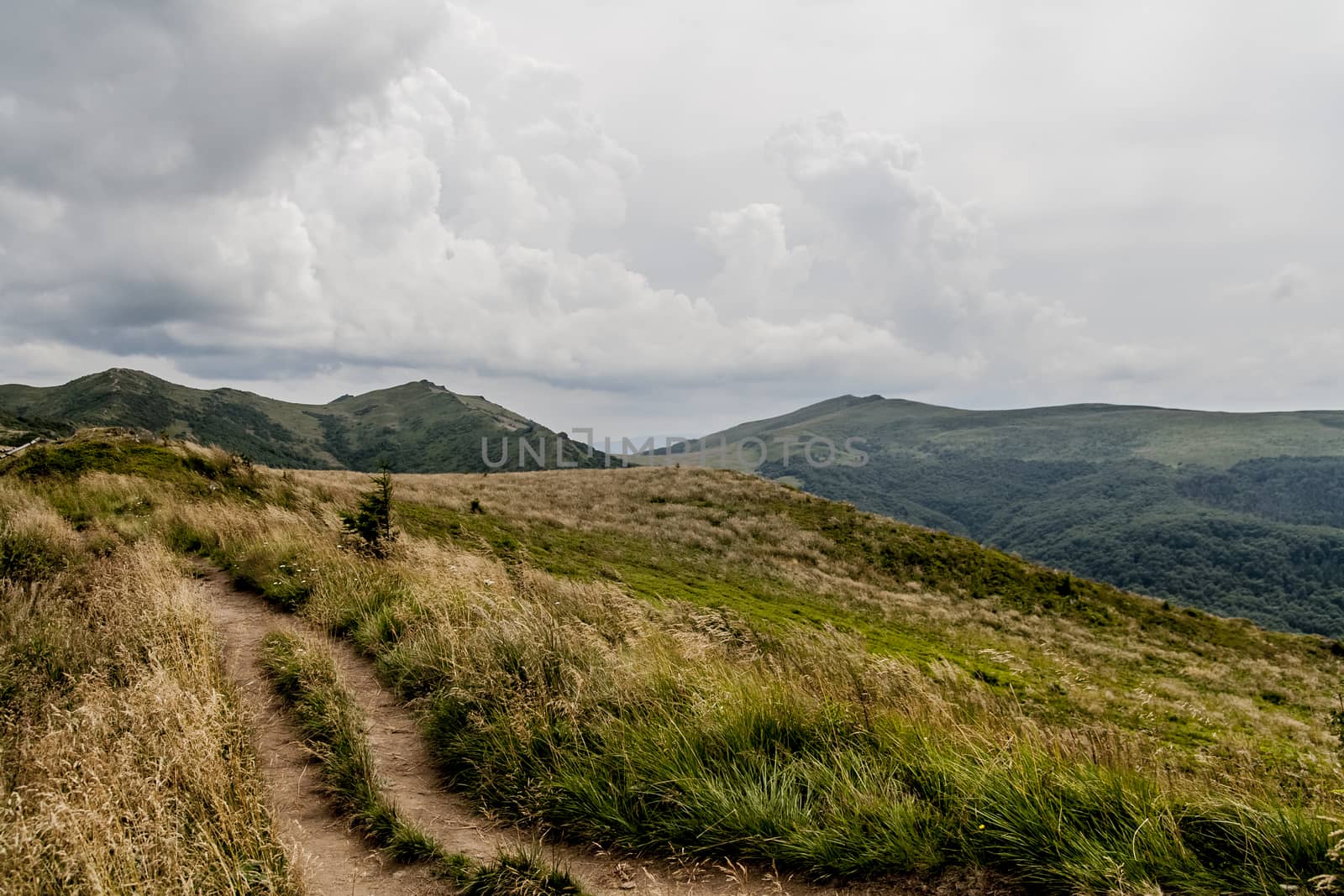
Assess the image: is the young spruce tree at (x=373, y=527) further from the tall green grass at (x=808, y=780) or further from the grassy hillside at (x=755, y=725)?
the tall green grass at (x=808, y=780)

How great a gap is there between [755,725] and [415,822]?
266 centimetres

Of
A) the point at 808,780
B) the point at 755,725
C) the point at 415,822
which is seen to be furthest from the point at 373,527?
the point at 808,780

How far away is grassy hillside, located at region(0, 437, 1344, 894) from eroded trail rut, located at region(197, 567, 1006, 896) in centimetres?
16

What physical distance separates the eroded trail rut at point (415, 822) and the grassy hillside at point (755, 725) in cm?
16

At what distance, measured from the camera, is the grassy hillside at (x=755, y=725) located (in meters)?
3.73

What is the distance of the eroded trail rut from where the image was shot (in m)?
3.81

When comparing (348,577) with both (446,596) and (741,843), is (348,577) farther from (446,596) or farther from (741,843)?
(741,843)

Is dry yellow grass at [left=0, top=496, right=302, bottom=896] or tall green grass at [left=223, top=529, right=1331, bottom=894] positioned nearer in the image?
dry yellow grass at [left=0, top=496, right=302, bottom=896]

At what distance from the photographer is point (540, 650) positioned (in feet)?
21.3

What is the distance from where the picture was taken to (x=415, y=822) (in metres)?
4.58

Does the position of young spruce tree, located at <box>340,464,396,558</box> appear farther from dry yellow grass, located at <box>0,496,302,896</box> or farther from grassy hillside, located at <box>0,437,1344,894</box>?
dry yellow grass, located at <box>0,496,302,896</box>

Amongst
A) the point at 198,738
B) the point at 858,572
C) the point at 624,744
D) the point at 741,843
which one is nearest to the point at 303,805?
the point at 198,738

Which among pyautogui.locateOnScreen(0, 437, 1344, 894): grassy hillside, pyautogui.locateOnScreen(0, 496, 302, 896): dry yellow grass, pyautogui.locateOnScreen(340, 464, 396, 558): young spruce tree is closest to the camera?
pyautogui.locateOnScreen(0, 496, 302, 896): dry yellow grass

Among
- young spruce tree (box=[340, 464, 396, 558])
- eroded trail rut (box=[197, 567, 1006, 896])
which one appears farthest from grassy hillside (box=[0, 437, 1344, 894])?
young spruce tree (box=[340, 464, 396, 558])
